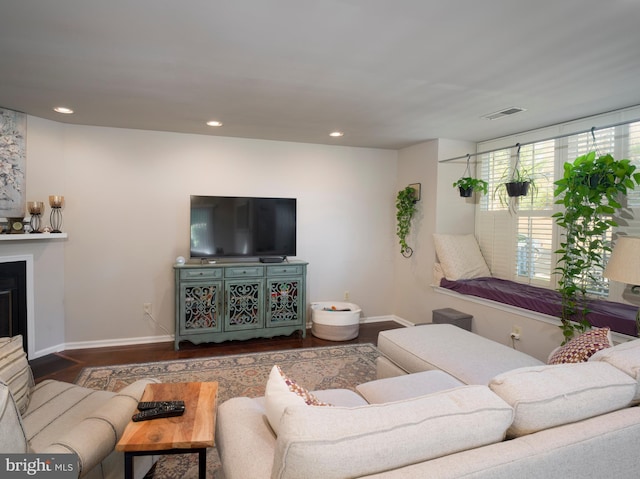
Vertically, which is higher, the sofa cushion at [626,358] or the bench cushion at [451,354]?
the sofa cushion at [626,358]

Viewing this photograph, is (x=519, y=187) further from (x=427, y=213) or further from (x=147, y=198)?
(x=147, y=198)

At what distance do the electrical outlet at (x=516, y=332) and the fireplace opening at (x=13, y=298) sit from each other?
459cm

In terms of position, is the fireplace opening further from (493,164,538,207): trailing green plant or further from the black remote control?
(493,164,538,207): trailing green plant

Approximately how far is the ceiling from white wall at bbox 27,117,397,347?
1.49 ft

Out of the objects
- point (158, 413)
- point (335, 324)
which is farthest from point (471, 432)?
point (335, 324)

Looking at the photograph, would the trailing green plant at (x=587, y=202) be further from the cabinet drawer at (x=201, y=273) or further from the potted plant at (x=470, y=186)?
the cabinet drawer at (x=201, y=273)

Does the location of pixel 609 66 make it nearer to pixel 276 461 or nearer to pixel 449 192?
pixel 449 192

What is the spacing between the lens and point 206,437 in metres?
1.38

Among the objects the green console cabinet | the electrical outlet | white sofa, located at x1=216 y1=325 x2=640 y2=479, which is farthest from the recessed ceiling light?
the electrical outlet

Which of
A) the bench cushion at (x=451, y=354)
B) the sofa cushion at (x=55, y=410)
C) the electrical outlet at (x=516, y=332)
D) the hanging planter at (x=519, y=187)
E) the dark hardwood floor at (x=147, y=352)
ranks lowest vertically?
the dark hardwood floor at (x=147, y=352)

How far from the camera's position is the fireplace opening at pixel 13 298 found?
3.28 meters

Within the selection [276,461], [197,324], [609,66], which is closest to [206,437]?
[276,461]

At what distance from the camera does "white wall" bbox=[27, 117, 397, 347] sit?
12.4ft

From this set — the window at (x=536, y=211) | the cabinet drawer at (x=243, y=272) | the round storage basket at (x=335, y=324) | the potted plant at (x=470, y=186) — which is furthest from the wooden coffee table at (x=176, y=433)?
the potted plant at (x=470, y=186)
